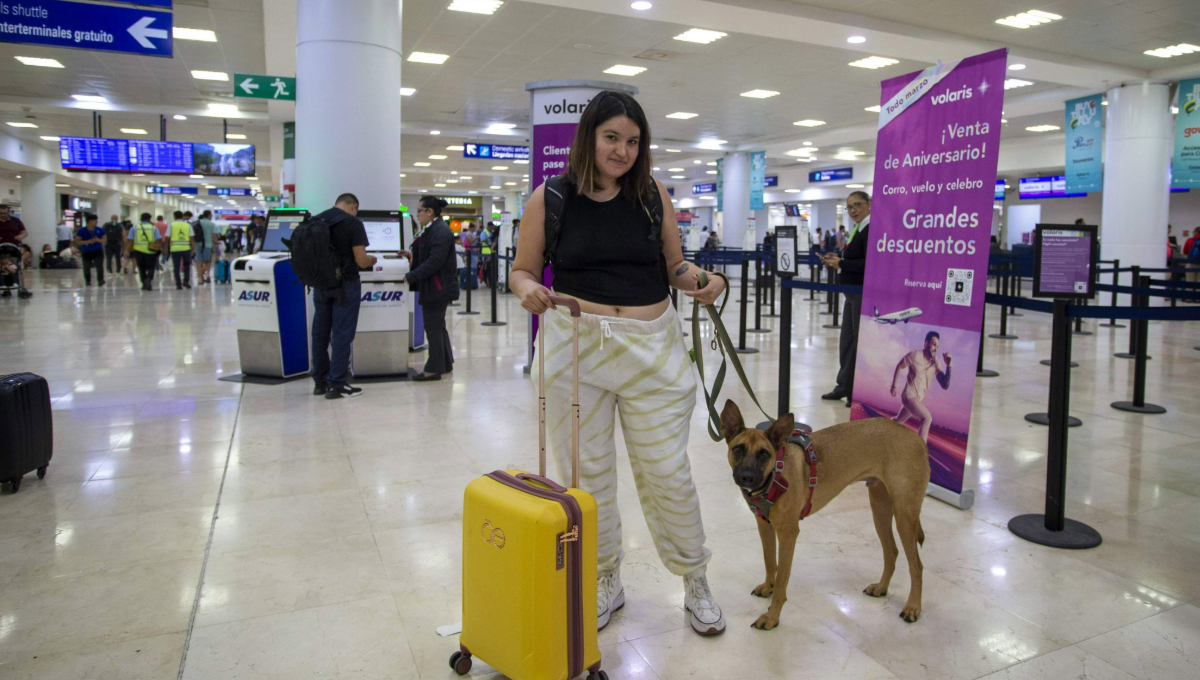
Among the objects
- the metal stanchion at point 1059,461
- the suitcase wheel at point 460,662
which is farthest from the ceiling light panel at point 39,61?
the metal stanchion at point 1059,461

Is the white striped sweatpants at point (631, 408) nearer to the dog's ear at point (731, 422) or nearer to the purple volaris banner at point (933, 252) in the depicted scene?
the dog's ear at point (731, 422)

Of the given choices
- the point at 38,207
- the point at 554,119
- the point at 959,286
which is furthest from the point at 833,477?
the point at 38,207

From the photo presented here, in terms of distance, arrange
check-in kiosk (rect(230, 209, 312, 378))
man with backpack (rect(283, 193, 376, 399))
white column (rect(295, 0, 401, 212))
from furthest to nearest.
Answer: white column (rect(295, 0, 401, 212))
check-in kiosk (rect(230, 209, 312, 378))
man with backpack (rect(283, 193, 376, 399))

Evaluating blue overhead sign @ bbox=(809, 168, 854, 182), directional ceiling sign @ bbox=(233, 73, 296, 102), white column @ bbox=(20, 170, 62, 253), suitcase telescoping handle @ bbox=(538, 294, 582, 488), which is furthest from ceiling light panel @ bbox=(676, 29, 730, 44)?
white column @ bbox=(20, 170, 62, 253)

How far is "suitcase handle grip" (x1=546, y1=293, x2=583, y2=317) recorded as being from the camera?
2.04 m

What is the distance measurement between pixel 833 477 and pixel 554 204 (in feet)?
4.06

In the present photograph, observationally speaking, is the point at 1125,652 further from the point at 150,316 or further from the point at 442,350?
the point at 150,316

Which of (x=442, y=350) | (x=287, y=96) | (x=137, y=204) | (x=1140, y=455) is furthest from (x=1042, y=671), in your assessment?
(x=137, y=204)

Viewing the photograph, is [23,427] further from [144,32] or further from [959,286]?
[144,32]

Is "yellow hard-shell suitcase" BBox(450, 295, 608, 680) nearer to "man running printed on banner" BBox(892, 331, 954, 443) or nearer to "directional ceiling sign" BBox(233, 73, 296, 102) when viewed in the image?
"man running printed on banner" BBox(892, 331, 954, 443)

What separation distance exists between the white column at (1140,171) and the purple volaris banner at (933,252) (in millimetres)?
12271

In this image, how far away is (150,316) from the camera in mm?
11234

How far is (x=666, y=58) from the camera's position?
12484 millimetres

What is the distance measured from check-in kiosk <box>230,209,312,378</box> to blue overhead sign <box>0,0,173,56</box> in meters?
2.06
